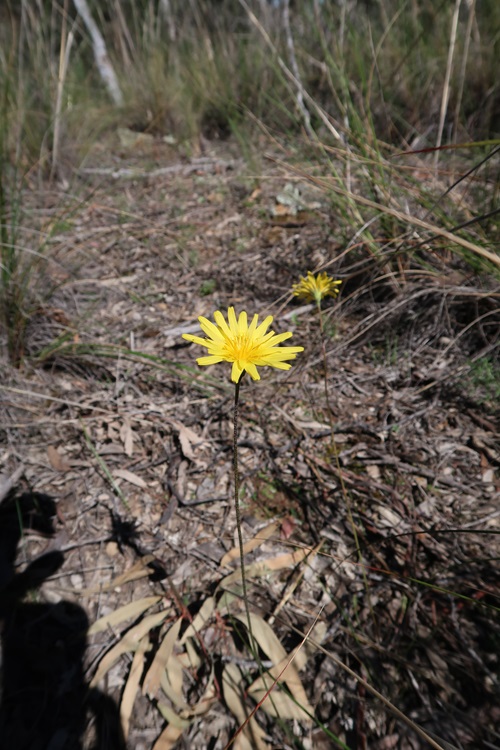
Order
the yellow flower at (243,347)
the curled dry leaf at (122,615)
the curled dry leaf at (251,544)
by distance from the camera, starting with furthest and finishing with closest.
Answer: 1. the curled dry leaf at (251,544)
2. the curled dry leaf at (122,615)
3. the yellow flower at (243,347)

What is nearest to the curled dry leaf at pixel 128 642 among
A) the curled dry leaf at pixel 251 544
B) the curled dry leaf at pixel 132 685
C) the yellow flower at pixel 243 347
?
the curled dry leaf at pixel 132 685

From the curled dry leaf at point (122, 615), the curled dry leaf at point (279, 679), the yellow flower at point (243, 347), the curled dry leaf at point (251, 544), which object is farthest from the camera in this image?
the curled dry leaf at point (251, 544)

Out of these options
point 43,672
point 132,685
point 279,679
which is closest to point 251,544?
point 279,679

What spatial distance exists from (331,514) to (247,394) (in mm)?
570

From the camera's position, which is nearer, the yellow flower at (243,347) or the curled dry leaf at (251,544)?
the yellow flower at (243,347)

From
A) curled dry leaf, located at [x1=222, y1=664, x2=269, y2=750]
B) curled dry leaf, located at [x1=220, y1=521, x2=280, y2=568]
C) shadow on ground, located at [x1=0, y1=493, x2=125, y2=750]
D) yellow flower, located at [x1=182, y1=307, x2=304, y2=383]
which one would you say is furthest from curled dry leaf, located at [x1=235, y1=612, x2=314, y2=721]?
yellow flower, located at [x1=182, y1=307, x2=304, y2=383]

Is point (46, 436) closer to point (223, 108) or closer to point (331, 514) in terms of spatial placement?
point (331, 514)

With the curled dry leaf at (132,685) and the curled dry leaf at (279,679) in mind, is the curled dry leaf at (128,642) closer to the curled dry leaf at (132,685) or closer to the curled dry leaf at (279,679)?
the curled dry leaf at (132,685)

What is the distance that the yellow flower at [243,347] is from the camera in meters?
0.75

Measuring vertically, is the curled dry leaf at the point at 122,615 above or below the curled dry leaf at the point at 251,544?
below

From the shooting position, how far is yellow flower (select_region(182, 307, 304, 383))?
752mm

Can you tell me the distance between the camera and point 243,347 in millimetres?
850

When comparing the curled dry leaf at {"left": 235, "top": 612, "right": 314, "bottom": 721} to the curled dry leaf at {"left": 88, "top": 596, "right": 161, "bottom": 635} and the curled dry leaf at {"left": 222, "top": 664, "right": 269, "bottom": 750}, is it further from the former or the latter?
the curled dry leaf at {"left": 88, "top": 596, "right": 161, "bottom": 635}

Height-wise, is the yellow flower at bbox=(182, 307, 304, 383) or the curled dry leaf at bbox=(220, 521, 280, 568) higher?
the yellow flower at bbox=(182, 307, 304, 383)
